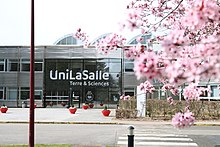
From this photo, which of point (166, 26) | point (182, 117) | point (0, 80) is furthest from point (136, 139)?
point (0, 80)

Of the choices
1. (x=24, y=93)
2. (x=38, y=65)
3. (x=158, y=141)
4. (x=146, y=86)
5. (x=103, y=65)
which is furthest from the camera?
(x=38, y=65)

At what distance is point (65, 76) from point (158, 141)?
1272 inches

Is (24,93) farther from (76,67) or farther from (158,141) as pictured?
(158,141)

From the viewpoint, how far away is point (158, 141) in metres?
13.6

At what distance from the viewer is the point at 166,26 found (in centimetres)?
709

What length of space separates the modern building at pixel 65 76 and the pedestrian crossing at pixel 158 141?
29239mm

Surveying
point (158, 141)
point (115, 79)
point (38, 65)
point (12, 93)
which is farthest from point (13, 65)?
point (158, 141)

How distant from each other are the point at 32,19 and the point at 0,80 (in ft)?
124

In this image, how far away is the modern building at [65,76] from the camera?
147 feet

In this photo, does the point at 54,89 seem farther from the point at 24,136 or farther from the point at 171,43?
the point at 171,43

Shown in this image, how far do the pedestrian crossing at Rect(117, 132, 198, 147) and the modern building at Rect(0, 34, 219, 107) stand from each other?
95.9 ft

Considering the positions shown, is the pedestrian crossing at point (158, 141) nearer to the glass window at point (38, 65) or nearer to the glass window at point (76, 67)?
the glass window at point (76, 67)

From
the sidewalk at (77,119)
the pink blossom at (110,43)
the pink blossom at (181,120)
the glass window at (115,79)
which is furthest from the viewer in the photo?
the glass window at (115,79)

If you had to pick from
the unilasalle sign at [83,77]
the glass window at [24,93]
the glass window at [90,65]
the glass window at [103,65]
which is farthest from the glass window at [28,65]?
the glass window at [103,65]
